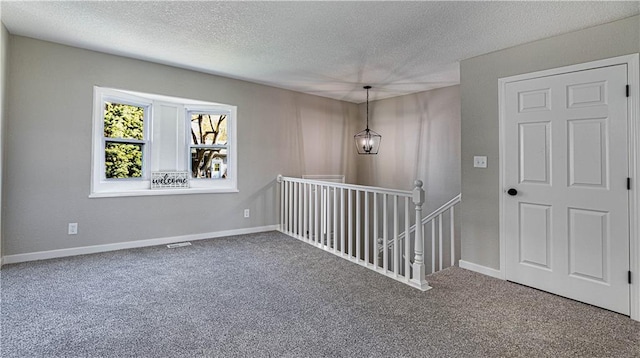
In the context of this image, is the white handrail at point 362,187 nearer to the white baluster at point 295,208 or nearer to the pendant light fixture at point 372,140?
the white baluster at point 295,208

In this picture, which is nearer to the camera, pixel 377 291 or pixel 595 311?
pixel 595 311

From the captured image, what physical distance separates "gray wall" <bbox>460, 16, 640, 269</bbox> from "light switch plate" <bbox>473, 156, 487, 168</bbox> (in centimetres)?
4

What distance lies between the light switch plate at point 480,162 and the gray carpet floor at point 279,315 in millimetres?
1119

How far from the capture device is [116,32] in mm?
2836

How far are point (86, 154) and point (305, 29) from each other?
2.77 m

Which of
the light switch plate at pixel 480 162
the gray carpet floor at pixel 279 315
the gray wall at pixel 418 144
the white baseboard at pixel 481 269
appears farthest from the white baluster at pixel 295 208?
the light switch plate at pixel 480 162

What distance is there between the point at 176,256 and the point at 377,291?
227 centimetres

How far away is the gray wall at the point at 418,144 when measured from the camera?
4.53 m

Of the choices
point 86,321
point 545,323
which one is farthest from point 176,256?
point 545,323

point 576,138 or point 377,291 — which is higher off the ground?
point 576,138

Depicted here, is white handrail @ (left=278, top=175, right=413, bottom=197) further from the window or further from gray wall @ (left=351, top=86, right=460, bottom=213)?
gray wall @ (left=351, top=86, right=460, bottom=213)

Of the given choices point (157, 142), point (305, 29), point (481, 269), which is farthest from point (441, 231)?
point (157, 142)

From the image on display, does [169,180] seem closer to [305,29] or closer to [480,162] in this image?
[305,29]

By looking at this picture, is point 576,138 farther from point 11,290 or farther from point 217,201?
point 11,290
